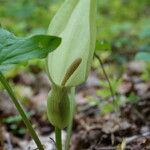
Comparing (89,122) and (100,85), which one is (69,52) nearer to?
(89,122)

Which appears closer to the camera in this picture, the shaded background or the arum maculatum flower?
the arum maculatum flower

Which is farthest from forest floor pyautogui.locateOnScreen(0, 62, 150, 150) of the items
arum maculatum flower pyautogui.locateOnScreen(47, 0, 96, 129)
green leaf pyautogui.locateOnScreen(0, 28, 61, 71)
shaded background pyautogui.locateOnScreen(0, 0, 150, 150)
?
green leaf pyautogui.locateOnScreen(0, 28, 61, 71)

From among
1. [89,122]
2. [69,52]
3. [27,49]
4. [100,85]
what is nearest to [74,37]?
[69,52]

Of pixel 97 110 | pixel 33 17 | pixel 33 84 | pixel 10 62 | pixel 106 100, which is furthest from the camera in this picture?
pixel 33 17

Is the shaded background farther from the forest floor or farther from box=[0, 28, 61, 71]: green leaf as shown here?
box=[0, 28, 61, 71]: green leaf

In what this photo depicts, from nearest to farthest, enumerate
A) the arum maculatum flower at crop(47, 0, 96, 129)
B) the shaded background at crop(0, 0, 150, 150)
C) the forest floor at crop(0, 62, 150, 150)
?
the arum maculatum flower at crop(47, 0, 96, 129) < the forest floor at crop(0, 62, 150, 150) < the shaded background at crop(0, 0, 150, 150)

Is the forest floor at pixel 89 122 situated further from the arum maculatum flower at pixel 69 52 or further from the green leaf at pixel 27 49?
the green leaf at pixel 27 49

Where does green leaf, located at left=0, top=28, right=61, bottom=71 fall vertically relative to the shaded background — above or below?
above

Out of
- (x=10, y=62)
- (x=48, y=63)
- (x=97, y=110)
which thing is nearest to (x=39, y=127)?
(x=97, y=110)

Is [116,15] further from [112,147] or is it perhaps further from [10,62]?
[10,62]
